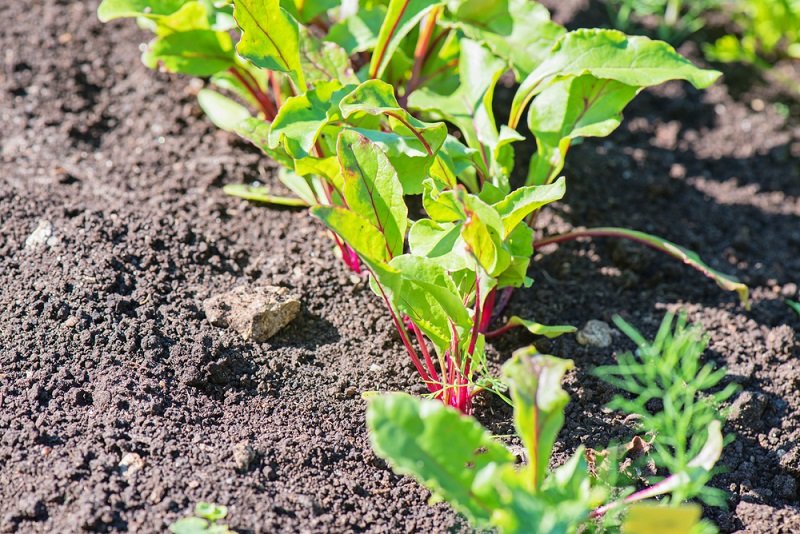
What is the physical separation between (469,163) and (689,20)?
1785mm

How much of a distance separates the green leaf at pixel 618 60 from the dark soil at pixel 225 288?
1.93ft

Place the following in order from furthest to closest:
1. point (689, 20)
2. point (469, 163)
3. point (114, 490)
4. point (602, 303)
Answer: point (689, 20) < point (602, 303) < point (469, 163) < point (114, 490)

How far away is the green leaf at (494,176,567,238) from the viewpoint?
1750 millimetres

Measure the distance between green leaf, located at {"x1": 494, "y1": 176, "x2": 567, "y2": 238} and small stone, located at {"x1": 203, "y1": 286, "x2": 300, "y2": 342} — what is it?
600 millimetres

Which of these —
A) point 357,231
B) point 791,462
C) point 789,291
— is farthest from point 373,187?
point 789,291

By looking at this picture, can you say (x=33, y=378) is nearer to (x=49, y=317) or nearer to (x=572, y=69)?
(x=49, y=317)

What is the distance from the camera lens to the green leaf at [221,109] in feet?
8.13

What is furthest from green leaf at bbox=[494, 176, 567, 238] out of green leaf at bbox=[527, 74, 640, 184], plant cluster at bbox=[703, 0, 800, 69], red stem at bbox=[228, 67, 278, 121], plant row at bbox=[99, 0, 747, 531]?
plant cluster at bbox=[703, 0, 800, 69]

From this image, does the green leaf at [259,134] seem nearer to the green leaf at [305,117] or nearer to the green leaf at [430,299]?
the green leaf at [305,117]

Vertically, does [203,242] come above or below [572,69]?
below

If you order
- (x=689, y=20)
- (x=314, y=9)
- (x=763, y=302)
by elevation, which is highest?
(x=314, y=9)

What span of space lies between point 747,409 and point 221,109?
1671mm

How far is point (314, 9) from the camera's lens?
7.72ft

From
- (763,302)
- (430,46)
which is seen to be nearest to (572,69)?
(430,46)
